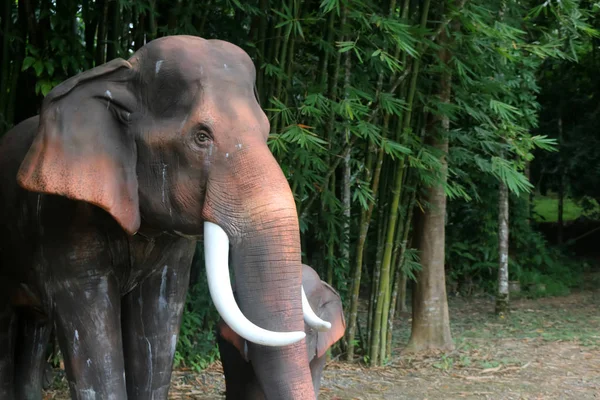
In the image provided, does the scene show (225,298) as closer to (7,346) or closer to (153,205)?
(153,205)

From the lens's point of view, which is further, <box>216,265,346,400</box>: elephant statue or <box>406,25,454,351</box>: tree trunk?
<box>406,25,454,351</box>: tree trunk

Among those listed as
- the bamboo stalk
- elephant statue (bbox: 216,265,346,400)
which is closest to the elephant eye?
elephant statue (bbox: 216,265,346,400)

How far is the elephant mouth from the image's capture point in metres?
2.18

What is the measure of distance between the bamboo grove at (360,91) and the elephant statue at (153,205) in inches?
47.3

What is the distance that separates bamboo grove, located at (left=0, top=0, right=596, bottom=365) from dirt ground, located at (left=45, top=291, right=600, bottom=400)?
217 mm

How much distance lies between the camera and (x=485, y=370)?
5125 mm

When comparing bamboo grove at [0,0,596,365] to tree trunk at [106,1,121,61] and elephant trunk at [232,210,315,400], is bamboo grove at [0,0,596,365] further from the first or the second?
elephant trunk at [232,210,315,400]

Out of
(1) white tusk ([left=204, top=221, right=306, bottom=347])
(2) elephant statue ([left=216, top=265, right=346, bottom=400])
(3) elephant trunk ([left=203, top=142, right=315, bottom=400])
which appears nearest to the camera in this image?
(1) white tusk ([left=204, top=221, right=306, bottom=347])

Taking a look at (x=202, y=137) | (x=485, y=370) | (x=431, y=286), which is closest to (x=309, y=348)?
(x=202, y=137)

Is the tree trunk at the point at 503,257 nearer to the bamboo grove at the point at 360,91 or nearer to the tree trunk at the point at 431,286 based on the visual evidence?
the bamboo grove at the point at 360,91

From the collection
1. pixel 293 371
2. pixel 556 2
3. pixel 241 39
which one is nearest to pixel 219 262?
pixel 293 371

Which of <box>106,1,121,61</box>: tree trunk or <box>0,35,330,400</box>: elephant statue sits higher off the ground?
<box>106,1,121,61</box>: tree trunk

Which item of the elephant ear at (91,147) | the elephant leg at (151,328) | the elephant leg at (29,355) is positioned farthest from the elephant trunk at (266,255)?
the elephant leg at (29,355)

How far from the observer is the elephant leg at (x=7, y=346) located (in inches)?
115
